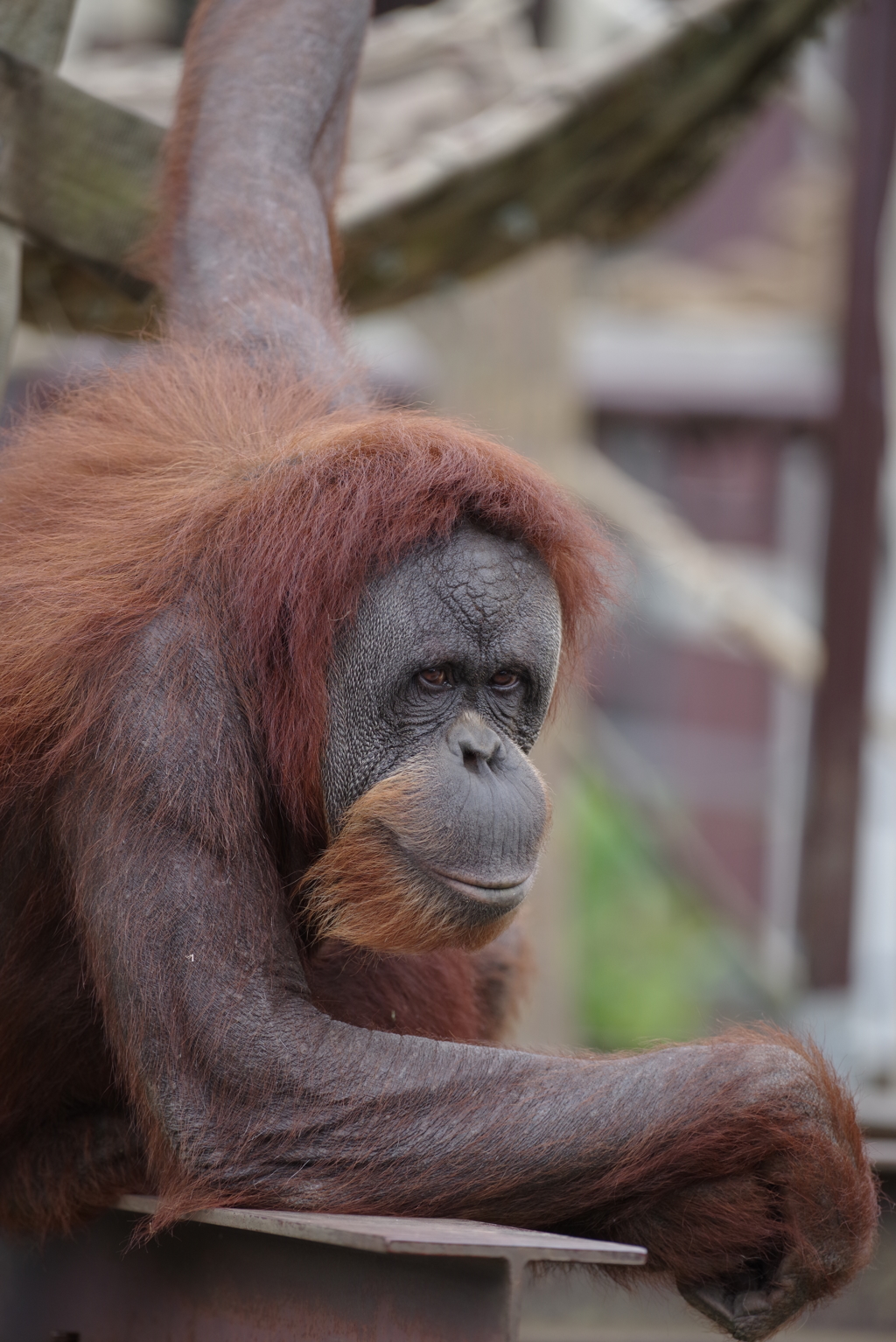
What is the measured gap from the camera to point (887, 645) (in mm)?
9617

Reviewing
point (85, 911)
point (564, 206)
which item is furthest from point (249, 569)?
point (564, 206)

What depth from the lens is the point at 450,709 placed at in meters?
2.42

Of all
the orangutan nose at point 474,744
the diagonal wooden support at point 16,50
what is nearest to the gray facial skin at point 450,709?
the orangutan nose at point 474,744

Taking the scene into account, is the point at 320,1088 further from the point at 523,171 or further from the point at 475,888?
the point at 523,171

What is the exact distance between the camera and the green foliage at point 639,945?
1078 centimetres

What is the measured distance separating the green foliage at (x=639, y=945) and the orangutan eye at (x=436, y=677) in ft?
26.2

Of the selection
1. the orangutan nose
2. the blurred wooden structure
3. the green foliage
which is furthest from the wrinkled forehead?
the green foliage

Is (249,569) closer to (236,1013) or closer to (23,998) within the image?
(236,1013)

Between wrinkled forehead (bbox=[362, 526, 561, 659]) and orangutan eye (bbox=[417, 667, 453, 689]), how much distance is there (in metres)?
0.06

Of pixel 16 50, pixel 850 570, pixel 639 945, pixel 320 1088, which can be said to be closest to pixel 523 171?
pixel 16 50

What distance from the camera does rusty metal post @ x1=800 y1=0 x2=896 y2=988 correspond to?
22.3ft

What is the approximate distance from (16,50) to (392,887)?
75.8 inches

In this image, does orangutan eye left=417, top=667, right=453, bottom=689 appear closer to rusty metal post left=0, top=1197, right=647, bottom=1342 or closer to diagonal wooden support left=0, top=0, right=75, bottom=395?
rusty metal post left=0, top=1197, right=647, bottom=1342

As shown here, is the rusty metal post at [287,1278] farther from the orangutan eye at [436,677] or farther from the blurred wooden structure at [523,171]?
the blurred wooden structure at [523,171]
